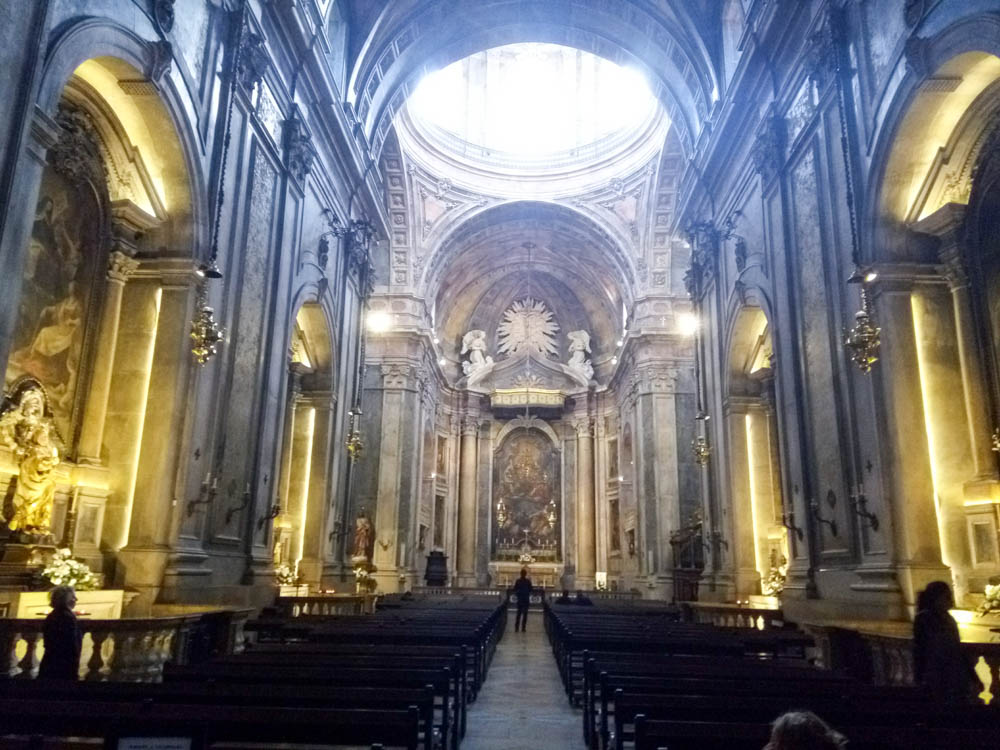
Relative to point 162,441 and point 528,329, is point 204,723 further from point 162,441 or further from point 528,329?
point 528,329

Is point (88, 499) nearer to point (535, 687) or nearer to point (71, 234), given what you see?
point (71, 234)

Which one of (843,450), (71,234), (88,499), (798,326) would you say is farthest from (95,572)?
(798,326)

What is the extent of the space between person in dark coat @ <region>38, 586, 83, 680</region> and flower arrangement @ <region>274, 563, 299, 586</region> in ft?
30.6

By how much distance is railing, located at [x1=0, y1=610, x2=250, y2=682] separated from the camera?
229 inches

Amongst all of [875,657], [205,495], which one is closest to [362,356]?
[205,495]

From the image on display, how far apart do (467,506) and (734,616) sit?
21837mm

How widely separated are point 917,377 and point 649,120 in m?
20.5

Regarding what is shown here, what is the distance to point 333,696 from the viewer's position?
12.1 feet

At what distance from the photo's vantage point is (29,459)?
799 cm

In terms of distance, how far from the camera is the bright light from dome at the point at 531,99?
99.5 ft

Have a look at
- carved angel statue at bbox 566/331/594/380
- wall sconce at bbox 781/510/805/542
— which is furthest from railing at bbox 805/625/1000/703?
carved angel statue at bbox 566/331/594/380

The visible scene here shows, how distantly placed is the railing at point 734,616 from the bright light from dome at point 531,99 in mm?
20675

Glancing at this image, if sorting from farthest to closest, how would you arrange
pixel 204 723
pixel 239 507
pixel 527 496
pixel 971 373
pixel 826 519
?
pixel 527 496 → pixel 239 507 → pixel 826 519 → pixel 971 373 → pixel 204 723

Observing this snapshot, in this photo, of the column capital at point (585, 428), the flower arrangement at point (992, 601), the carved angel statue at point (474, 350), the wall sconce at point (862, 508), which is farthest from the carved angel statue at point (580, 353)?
the flower arrangement at point (992, 601)
